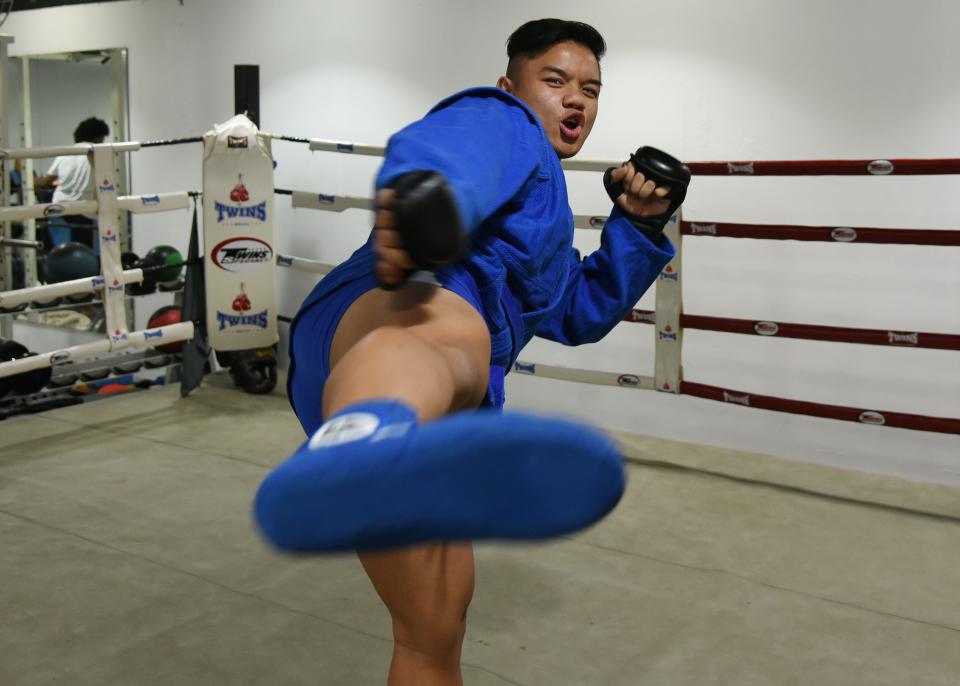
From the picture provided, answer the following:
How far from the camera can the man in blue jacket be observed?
84 cm

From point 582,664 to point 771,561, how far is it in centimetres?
92

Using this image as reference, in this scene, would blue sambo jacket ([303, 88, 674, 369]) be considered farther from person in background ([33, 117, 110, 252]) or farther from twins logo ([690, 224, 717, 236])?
person in background ([33, 117, 110, 252])

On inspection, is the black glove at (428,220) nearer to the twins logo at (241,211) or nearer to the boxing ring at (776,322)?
the boxing ring at (776,322)

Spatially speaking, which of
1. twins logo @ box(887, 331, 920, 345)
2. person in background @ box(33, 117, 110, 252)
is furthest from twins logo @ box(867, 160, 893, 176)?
person in background @ box(33, 117, 110, 252)

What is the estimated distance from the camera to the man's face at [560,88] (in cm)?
159

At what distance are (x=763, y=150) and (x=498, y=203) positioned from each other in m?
3.15

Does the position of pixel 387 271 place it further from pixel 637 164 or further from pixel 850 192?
pixel 850 192

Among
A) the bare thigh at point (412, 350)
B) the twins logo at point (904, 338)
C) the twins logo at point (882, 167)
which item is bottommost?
the twins logo at point (904, 338)

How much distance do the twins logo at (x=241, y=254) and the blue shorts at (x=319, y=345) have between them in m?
3.27

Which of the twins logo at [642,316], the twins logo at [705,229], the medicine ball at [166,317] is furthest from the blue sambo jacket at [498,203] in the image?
the medicine ball at [166,317]

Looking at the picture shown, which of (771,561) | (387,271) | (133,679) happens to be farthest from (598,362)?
(387,271)

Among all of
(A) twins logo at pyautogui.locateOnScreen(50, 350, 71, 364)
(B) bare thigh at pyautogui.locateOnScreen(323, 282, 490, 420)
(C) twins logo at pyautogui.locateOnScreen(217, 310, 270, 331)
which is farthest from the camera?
(C) twins logo at pyautogui.locateOnScreen(217, 310, 270, 331)

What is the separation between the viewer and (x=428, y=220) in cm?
104

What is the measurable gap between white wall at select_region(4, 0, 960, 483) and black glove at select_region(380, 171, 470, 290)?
325 cm
